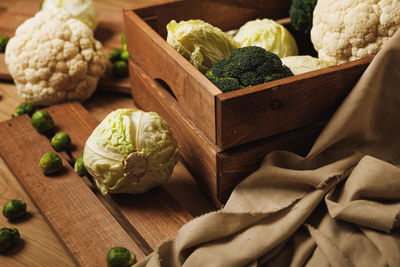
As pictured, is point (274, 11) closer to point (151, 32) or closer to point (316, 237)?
point (151, 32)

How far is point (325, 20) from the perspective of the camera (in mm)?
1752

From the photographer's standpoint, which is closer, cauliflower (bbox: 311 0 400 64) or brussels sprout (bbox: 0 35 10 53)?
cauliflower (bbox: 311 0 400 64)

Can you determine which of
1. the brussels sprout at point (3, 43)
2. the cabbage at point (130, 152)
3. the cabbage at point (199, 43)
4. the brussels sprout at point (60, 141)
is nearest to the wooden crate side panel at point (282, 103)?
the cabbage at point (130, 152)

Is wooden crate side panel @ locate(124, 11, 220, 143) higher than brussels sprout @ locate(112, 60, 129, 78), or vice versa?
wooden crate side panel @ locate(124, 11, 220, 143)

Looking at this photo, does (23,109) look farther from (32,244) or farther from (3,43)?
(32,244)

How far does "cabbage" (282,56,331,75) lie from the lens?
5.45ft

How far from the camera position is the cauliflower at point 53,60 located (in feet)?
6.67

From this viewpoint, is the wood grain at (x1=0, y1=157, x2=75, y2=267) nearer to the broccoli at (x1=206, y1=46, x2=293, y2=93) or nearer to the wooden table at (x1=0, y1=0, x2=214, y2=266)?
the wooden table at (x1=0, y1=0, x2=214, y2=266)

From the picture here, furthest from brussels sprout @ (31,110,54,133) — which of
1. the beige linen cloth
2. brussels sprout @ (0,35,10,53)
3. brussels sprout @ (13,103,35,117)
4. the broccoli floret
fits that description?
the broccoli floret

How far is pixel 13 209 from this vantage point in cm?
154

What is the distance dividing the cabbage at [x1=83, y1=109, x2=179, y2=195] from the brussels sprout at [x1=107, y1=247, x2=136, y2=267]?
0.81 feet

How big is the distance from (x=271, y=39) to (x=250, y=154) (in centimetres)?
60

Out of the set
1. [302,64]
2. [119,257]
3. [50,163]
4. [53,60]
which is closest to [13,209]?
[50,163]

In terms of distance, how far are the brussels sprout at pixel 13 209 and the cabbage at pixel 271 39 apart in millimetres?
1006
